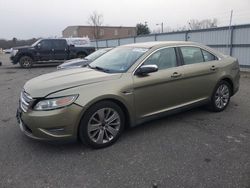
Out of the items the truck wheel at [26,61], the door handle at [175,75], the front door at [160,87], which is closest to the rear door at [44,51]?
the truck wheel at [26,61]

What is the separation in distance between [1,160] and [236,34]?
1164 cm

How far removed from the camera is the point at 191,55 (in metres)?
5.09

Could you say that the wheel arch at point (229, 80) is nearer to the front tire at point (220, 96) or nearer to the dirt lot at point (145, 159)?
the front tire at point (220, 96)

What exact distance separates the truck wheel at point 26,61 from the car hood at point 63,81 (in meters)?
13.6

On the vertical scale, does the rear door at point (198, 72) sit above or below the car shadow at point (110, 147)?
above

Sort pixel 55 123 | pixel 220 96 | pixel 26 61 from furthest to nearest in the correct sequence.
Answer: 1. pixel 26 61
2. pixel 220 96
3. pixel 55 123

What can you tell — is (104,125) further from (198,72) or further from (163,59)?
(198,72)

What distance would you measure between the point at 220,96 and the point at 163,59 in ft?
5.82

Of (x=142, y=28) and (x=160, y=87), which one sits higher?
(x=142, y=28)

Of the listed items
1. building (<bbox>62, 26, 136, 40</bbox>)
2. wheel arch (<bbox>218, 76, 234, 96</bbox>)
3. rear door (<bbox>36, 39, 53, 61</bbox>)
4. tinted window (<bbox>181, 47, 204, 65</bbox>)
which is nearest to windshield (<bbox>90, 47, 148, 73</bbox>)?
tinted window (<bbox>181, 47, 204, 65</bbox>)

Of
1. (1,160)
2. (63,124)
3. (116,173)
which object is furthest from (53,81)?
(116,173)

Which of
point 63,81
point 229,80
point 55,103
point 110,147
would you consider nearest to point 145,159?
point 110,147

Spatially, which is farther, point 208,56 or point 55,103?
point 208,56

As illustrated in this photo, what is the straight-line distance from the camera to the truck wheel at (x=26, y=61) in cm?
1681
